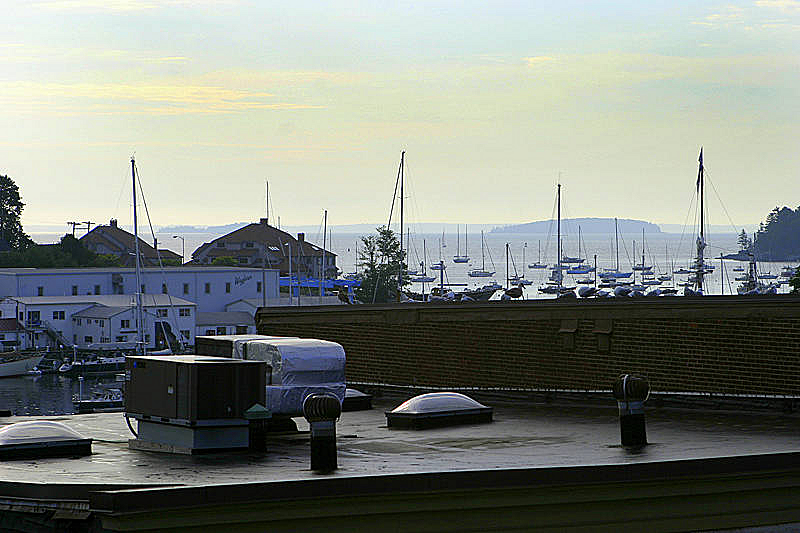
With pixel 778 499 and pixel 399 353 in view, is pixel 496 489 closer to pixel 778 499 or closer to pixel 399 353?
pixel 778 499

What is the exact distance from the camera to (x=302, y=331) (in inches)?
1221

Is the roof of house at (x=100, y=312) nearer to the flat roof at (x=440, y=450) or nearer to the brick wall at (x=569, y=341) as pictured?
the brick wall at (x=569, y=341)

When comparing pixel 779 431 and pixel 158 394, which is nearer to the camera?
pixel 158 394

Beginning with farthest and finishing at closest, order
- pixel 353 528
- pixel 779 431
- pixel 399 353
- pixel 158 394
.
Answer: pixel 399 353
pixel 779 431
pixel 158 394
pixel 353 528

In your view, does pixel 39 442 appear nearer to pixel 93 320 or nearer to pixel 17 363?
pixel 17 363

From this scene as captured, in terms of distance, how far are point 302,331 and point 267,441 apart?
12.8m

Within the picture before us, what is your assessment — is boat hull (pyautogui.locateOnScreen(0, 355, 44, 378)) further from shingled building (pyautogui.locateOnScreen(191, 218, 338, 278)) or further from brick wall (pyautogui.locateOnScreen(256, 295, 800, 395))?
brick wall (pyautogui.locateOnScreen(256, 295, 800, 395))

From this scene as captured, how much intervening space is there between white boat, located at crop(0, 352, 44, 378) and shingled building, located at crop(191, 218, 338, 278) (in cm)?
5549

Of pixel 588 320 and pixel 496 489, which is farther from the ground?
pixel 588 320

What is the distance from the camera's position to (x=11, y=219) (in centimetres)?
15825

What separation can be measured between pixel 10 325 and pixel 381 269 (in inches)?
1638

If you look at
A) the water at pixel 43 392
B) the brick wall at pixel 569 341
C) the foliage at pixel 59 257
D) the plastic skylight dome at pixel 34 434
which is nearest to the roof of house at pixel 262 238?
the foliage at pixel 59 257

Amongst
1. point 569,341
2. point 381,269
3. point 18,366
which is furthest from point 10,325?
point 569,341

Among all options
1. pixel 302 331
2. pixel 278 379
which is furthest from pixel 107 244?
pixel 278 379
